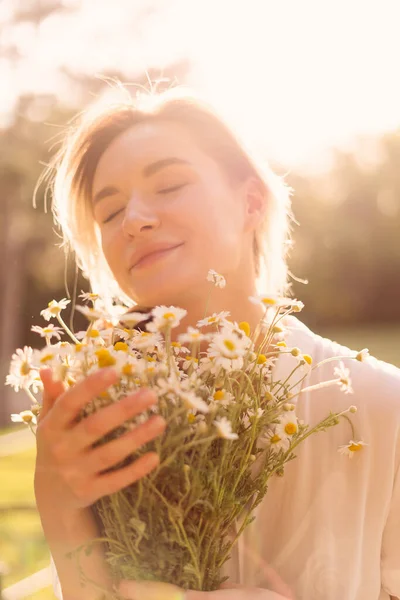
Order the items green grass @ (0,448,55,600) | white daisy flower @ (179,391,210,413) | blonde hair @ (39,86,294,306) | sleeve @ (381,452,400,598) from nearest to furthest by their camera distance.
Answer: white daisy flower @ (179,391,210,413)
sleeve @ (381,452,400,598)
blonde hair @ (39,86,294,306)
green grass @ (0,448,55,600)

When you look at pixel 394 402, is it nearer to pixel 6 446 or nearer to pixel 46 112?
pixel 6 446

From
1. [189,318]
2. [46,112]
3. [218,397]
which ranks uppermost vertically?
[46,112]

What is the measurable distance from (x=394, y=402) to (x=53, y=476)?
31.5 inches

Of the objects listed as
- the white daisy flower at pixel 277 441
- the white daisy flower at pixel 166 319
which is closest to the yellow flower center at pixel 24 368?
the white daisy flower at pixel 166 319

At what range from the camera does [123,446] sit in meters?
1.04

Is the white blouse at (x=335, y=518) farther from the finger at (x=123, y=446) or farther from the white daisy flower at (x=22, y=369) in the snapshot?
the white daisy flower at (x=22, y=369)

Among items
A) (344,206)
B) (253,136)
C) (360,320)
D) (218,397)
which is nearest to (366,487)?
(218,397)

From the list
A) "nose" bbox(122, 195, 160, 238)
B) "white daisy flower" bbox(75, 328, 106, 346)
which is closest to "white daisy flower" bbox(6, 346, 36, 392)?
"white daisy flower" bbox(75, 328, 106, 346)

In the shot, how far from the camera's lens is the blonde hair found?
73.8 inches

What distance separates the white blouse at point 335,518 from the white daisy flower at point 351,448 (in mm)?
33

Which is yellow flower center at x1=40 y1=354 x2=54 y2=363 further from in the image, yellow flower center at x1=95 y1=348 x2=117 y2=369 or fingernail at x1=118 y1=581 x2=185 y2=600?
fingernail at x1=118 y1=581 x2=185 y2=600

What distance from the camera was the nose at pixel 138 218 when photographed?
5.18 ft

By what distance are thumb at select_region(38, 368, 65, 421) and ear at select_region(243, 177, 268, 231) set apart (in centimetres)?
87

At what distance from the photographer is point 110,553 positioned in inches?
46.2
